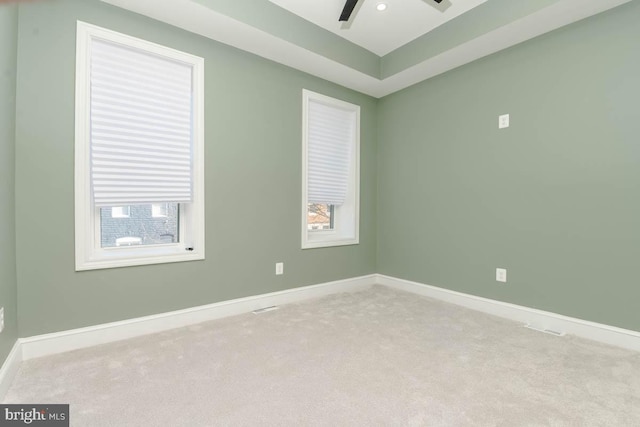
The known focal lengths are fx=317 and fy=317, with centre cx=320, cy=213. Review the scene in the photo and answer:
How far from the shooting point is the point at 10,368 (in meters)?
1.79

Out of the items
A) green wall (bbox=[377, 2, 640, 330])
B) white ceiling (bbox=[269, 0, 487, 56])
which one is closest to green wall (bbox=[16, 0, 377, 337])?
white ceiling (bbox=[269, 0, 487, 56])

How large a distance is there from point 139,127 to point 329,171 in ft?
6.62

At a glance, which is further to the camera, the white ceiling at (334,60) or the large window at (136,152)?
the white ceiling at (334,60)

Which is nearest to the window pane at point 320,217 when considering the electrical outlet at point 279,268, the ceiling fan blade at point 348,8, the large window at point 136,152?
the electrical outlet at point 279,268

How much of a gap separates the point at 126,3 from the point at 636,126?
3786 millimetres

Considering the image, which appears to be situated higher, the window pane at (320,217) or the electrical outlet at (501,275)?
the window pane at (320,217)

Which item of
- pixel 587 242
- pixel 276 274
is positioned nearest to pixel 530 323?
pixel 587 242

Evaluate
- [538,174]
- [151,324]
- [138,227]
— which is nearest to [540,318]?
[538,174]

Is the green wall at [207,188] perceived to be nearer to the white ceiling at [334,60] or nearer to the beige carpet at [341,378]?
the white ceiling at [334,60]

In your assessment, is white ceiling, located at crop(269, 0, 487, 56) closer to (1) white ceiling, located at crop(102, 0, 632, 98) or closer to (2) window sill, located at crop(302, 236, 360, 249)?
(1) white ceiling, located at crop(102, 0, 632, 98)

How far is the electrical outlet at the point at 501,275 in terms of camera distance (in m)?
2.96

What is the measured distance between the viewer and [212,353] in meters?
2.17

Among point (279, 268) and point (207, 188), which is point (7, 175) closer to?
point (207, 188)

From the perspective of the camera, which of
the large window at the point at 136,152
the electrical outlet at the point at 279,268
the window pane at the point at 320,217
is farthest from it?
the window pane at the point at 320,217
